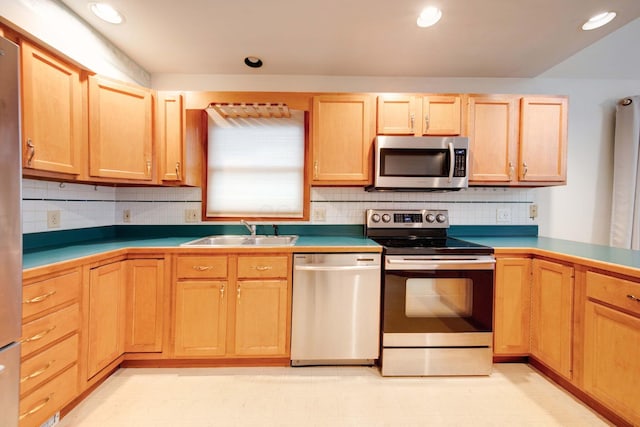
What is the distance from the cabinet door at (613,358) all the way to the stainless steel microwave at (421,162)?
3.76 ft

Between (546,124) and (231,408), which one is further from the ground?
(546,124)

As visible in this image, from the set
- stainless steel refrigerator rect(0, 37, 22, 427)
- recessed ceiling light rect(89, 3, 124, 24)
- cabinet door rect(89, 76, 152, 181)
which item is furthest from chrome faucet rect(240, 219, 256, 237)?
recessed ceiling light rect(89, 3, 124, 24)

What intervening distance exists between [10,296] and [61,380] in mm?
740

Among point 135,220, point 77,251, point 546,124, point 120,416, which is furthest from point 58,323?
point 546,124

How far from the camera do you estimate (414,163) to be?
225 centimetres

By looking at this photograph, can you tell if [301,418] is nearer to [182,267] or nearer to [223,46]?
[182,267]

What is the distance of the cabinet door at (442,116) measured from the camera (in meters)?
2.31

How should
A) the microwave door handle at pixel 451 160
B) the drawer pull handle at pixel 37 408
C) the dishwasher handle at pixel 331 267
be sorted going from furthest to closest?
the microwave door handle at pixel 451 160
the dishwasher handle at pixel 331 267
the drawer pull handle at pixel 37 408

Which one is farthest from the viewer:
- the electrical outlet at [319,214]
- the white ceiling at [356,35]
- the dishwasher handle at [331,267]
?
the electrical outlet at [319,214]

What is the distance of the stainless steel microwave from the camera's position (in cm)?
222

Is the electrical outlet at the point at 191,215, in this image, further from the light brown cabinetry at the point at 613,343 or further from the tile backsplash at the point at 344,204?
the light brown cabinetry at the point at 613,343

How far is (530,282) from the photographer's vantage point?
2.04m

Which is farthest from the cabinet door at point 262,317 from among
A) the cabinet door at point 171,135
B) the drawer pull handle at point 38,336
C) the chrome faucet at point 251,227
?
the cabinet door at point 171,135

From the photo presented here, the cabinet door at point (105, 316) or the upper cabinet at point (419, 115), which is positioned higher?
the upper cabinet at point (419, 115)
